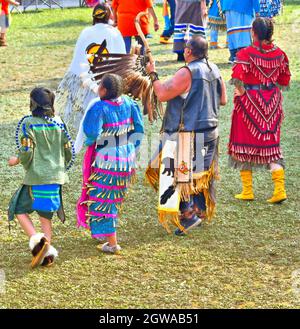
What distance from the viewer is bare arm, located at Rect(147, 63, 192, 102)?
6.12 m

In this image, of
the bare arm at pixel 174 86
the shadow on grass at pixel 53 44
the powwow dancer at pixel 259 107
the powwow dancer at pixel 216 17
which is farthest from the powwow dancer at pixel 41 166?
the shadow on grass at pixel 53 44

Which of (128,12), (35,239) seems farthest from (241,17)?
(35,239)

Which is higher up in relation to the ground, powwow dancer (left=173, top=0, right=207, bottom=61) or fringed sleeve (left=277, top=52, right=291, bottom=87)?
fringed sleeve (left=277, top=52, right=291, bottom=87)

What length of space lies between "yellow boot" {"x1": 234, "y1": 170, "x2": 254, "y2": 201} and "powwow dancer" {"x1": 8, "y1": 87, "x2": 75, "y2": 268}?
6.22ft

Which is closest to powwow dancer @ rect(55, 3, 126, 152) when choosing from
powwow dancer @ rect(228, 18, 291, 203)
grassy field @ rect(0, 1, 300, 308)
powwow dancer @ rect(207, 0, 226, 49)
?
grassy field @ rect(0, 1, 300, 308)

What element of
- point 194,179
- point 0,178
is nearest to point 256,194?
point 194,179

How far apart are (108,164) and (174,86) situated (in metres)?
0.74

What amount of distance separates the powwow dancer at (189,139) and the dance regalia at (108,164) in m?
0.35

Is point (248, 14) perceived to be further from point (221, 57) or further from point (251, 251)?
point (251, 251)

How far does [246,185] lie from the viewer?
7.23 m

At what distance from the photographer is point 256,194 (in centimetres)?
744

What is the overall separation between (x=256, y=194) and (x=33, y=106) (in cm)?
250

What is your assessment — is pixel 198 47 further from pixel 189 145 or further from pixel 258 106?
pixel 258 106

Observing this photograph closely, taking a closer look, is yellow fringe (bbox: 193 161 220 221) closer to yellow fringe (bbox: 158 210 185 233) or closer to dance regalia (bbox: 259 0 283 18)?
yellow fringe (bbox: 158 210 185 233)
